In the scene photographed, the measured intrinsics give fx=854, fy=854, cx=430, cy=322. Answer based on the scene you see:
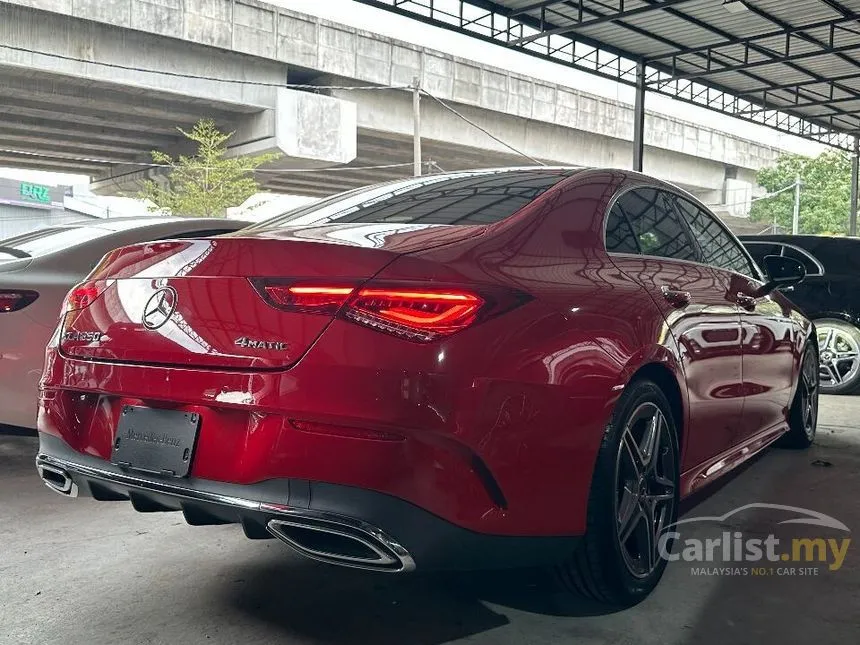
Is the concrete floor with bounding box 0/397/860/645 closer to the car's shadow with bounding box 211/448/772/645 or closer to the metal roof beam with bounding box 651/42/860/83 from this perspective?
the car's shadow with bounding box 211/448/772/645

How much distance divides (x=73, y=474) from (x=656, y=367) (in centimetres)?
176

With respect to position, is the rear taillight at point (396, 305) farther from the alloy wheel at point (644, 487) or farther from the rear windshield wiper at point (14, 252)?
the rear windshield wiper at point (14, 252)

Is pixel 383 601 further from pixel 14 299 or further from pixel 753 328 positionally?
pixel 14 299

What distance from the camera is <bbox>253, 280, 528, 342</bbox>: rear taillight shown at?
6.65ft

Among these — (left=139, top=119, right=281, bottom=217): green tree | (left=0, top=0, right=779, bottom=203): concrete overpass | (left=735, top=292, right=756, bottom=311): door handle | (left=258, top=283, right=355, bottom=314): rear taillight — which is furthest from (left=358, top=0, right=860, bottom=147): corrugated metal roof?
(left=258, top=283, right=355, bottom=314): rear taillight

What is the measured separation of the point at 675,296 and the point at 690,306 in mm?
127

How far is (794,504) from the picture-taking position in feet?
12.5

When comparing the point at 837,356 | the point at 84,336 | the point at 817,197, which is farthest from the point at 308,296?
the point at 817,197

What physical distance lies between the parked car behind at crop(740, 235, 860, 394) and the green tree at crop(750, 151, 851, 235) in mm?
35397

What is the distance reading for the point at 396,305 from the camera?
205cm

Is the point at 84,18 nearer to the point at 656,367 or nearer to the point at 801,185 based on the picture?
the point at 656,367

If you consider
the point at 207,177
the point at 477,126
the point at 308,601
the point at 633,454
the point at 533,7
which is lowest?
the point at 308,601

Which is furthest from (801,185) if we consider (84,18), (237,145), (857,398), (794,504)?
(794,504)

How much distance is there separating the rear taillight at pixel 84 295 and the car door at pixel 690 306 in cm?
156
